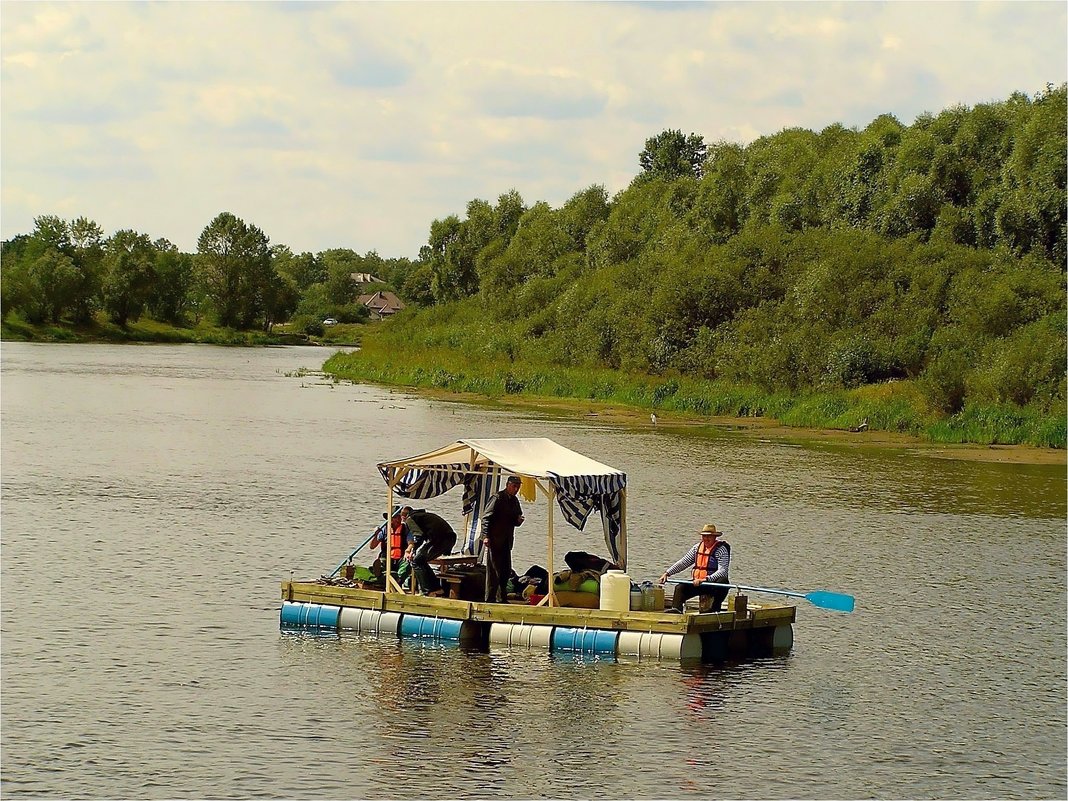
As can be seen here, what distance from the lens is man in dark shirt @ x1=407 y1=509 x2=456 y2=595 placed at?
2311 centimetres

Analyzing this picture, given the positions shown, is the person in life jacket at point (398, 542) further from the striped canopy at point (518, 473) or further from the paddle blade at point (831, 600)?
the paddle blade at point (831, 600)

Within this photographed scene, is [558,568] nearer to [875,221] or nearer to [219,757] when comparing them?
[219,757]

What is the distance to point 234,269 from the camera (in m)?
188

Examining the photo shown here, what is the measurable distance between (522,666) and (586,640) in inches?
41.0

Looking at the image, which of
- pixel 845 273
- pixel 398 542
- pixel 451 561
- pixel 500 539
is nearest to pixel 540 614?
pixel 500 539

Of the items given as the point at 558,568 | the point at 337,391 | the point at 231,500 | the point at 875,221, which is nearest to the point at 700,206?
the point at 875,221

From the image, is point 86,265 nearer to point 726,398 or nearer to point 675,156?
point 675,156

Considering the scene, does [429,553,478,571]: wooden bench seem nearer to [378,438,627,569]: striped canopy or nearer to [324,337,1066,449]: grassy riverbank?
[378,438,627,569]: striped canopy

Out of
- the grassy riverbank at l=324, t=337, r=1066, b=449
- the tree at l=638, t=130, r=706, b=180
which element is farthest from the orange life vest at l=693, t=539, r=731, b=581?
the tree at l=638, t=130, r=706, b=180

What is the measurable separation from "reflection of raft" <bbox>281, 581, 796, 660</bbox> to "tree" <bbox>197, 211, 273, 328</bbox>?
556 feet

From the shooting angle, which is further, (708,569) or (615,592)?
(708,569)

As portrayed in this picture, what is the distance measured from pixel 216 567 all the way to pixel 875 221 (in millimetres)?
58010

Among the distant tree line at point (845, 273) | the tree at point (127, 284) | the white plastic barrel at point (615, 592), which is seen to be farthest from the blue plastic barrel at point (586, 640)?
the tree at point (127, 284)

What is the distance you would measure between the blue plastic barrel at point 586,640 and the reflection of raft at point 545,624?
14 mm
